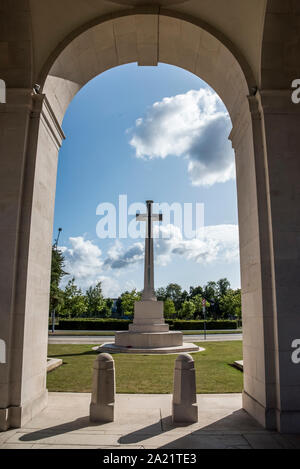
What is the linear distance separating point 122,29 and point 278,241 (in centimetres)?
584

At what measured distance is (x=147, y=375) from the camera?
36.3ft

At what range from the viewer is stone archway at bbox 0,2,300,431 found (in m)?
5.98

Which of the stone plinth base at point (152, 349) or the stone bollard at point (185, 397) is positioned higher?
the stone bollard at point (185, 397)

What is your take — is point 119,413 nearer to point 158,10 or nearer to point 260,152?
point 260,152

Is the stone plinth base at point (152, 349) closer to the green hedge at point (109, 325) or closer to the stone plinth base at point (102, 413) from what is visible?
the stone plinth base at point (102, 413)

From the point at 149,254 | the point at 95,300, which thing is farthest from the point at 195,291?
the point at 149,254

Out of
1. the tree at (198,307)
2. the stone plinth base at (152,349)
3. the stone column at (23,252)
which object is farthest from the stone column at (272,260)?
the tree at (198,307)

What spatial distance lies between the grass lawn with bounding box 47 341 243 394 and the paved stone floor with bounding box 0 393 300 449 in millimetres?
1697

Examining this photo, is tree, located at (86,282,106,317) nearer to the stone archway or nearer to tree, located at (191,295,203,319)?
tree, located at (191,295,203,319)

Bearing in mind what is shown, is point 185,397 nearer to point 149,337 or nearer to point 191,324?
point 149,337

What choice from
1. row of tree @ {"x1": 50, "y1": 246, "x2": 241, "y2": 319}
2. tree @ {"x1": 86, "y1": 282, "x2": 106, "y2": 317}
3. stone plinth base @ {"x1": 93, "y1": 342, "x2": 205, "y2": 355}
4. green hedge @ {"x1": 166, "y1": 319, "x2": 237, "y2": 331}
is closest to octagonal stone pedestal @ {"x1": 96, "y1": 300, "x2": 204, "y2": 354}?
stone plinth base @ {"x1": 93, "y1": 342, "x2": 205, "y2": 355}

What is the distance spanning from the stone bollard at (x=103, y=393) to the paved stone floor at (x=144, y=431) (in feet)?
0.60

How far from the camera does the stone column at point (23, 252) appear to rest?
601cm

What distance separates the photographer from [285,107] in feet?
22.0
